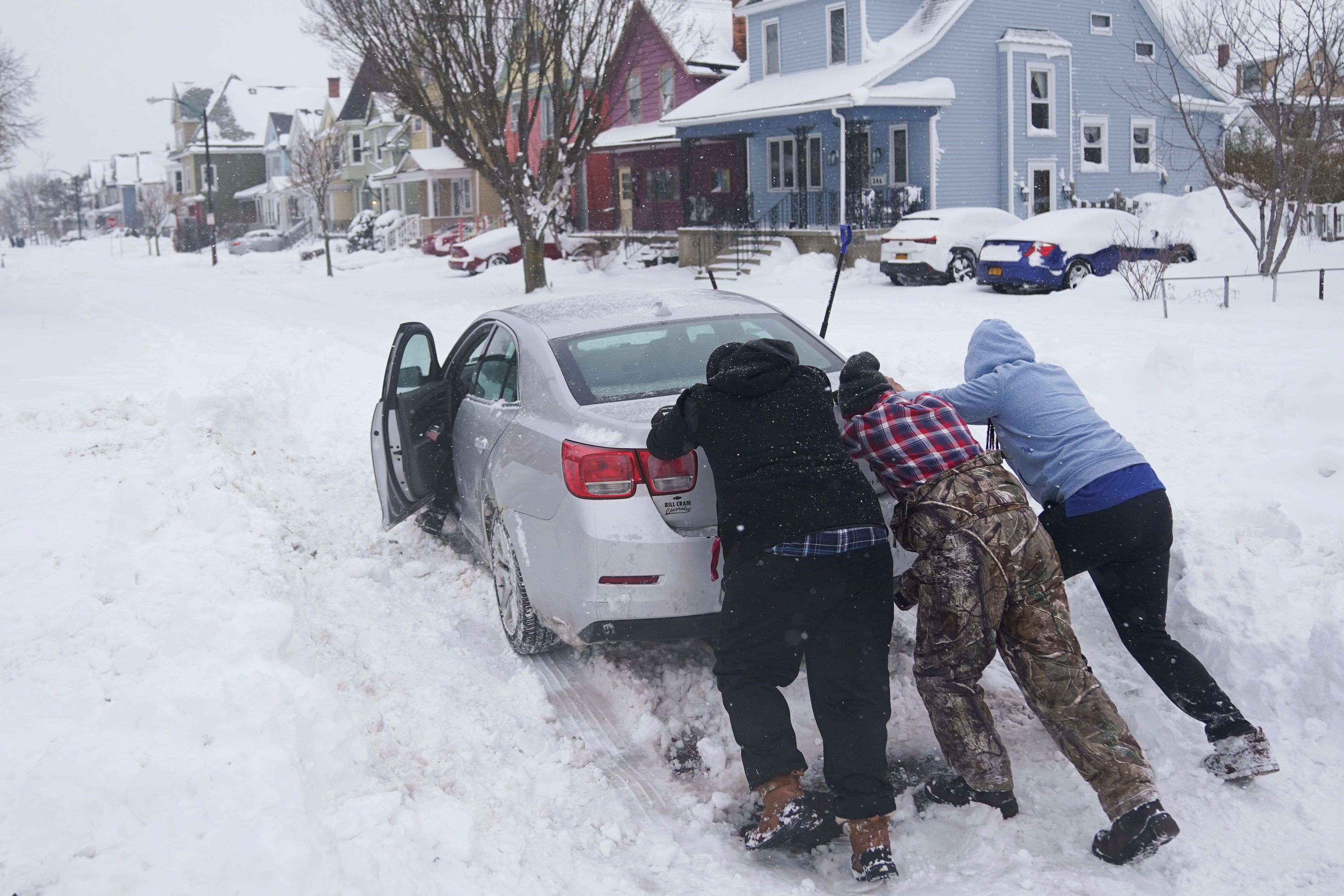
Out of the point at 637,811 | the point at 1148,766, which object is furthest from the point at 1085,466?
the point at 637,811

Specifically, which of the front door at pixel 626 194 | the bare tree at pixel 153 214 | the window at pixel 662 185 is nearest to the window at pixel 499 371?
the window at pixel 662 185

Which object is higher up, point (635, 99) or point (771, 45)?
point (771, 45)

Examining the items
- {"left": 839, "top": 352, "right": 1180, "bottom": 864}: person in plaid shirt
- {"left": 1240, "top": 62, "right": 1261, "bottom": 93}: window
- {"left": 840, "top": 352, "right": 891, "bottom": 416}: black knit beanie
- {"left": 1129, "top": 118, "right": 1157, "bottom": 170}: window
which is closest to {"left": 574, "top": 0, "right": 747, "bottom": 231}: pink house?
{"left": 1129, "top": 118, "right": 1157, "bottom": 170}: window

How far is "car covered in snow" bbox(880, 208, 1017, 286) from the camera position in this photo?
21.3 metres

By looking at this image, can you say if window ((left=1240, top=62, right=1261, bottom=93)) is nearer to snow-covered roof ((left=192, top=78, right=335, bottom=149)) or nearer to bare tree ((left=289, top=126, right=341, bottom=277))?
bare tree ((left=289, top=126, right=341, bottom=277))

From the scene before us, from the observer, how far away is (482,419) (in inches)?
225

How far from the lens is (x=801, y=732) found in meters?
4.49

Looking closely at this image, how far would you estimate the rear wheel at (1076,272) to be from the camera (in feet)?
62.4

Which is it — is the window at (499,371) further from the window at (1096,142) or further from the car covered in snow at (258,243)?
the car covered in snow at (258,243)

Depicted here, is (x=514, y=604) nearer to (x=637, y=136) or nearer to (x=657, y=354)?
(x=657, y=354)

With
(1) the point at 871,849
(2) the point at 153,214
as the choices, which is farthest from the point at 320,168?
(1) the point at 871,849

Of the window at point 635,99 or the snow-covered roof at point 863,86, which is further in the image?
the window at point 635,99

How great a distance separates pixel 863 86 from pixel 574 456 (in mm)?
22848

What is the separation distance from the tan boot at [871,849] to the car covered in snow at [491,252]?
30702 millimetres
